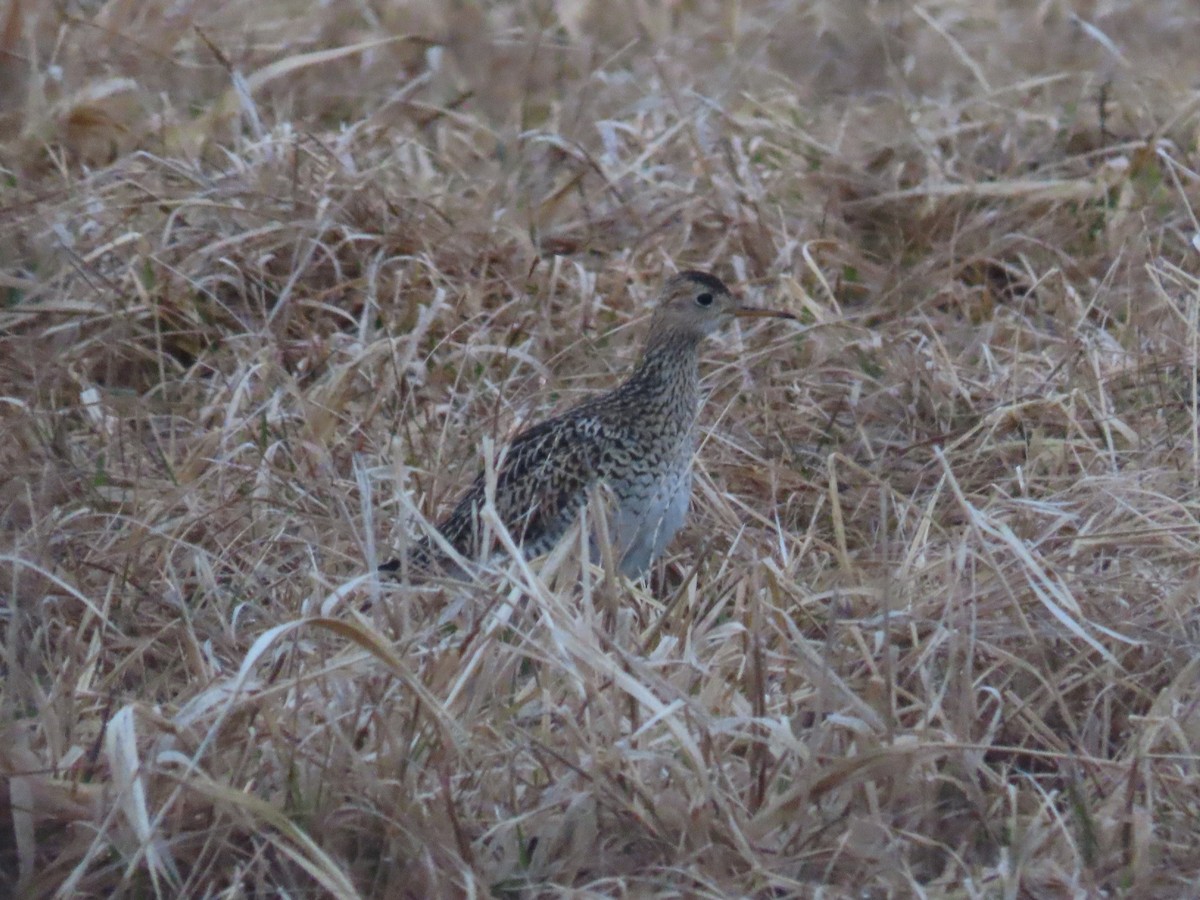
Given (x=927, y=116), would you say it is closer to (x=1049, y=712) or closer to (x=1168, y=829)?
(x=1049, y=712)

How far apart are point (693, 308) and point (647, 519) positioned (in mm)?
784

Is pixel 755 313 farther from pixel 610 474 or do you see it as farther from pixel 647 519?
pixel 647 519

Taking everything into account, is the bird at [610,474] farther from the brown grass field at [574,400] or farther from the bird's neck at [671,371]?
the brown grass field at [574,400]

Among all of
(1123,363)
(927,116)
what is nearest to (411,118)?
(927,116)

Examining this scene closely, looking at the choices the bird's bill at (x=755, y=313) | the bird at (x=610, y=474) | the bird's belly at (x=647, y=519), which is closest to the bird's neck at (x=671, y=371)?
the bird at (x=610, y=474)

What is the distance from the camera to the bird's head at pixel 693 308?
563 centimetres

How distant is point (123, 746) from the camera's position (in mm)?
3598

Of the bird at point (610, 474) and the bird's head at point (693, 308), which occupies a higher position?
the bird's head at point (693, 308)

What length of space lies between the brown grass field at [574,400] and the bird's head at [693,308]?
0.36m

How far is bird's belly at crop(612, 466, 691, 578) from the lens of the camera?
201 inches

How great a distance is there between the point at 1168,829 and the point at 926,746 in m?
0.48

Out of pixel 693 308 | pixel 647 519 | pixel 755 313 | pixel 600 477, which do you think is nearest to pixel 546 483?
pixel 600 477

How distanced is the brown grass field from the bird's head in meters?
0.36

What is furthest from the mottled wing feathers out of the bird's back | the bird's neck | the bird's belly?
the bird's neck
